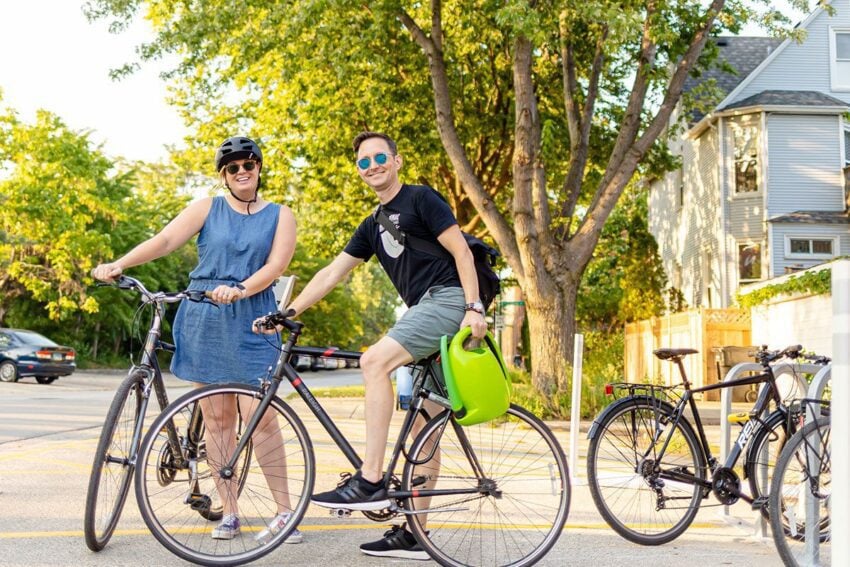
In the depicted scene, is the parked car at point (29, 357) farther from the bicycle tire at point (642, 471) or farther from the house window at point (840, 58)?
the bicycle tire at point (642, 471)

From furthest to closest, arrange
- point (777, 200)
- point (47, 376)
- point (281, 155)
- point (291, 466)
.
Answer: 1. point (777, 200)
2. point (47, 376)
3. point (281, 155)
4. point (291, 466)

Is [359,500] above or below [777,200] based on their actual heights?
below

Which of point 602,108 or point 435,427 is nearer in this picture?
point 435,427

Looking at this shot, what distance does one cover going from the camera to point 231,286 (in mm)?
5508

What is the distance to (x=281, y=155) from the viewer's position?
2625 cm

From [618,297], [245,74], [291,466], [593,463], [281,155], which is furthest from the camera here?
[618,297]

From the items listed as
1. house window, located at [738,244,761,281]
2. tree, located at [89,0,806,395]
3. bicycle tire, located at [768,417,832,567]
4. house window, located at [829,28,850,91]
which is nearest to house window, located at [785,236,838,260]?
house window, located at [738,244,761,281]

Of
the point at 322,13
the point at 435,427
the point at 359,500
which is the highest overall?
the point at 322,13

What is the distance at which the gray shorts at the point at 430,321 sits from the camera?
5.14 meters

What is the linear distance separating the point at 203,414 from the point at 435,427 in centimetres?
114

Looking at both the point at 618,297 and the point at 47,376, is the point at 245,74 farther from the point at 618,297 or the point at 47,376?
the point at 618,297

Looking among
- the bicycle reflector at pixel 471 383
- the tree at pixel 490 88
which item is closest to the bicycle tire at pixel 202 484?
the bicycle reflector at pixel 471 383

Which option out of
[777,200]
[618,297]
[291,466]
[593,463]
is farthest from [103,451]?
[618,297]

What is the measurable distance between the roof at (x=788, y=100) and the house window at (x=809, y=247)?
3.91 metres
